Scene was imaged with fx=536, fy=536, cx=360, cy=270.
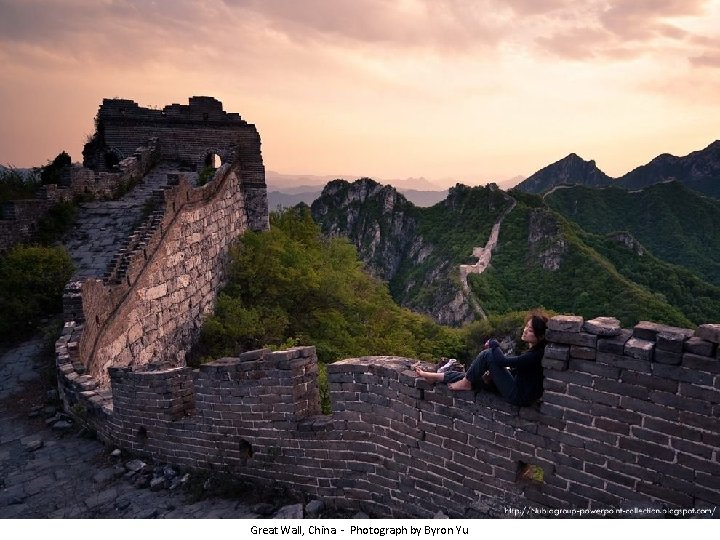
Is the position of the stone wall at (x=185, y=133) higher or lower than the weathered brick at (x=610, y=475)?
higher

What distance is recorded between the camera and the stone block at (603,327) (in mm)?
3602

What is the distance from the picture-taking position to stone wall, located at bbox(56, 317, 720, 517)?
3420 millimetres

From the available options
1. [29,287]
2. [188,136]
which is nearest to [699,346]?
[29,287]

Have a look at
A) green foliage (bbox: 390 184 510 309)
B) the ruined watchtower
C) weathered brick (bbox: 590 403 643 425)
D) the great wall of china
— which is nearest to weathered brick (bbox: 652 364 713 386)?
the great wall of china

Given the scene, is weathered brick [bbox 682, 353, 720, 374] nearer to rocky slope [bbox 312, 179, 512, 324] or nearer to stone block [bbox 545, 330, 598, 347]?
stone block [bbox 545, 330, 598, 347]

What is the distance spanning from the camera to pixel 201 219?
A: 44.1 feet

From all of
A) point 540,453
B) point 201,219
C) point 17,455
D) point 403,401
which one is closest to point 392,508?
point 403,401

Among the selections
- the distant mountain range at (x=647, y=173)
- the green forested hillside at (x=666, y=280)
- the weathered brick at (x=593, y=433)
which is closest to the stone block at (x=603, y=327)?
the weathered brick at (x=593, y=433)

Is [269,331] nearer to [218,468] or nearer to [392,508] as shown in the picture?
[218,468]

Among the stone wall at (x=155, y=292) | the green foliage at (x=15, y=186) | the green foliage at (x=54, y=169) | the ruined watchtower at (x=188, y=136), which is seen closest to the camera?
the stone wall at (x=155, y=292)

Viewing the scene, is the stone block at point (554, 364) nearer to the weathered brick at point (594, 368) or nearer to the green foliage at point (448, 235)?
the weathered brick at point (594, 368)

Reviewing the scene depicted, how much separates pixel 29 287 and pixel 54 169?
759 centimetres

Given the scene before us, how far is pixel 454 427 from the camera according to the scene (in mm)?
4465

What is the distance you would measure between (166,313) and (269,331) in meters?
3.21
